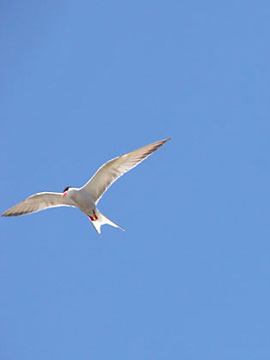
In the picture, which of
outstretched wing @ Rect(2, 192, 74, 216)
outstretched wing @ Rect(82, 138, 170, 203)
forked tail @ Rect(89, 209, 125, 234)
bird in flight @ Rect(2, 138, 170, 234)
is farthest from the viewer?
outstretched wing @ Rect(2, 192, 74, 216)

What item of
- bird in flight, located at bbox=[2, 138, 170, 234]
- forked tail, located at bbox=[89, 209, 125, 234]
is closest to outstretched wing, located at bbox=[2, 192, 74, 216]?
bird in flight, located at bbox=[2, 138, 170, 234]

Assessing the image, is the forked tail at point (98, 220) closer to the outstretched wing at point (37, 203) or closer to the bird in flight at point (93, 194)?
the bird in flight at point (93, 194)

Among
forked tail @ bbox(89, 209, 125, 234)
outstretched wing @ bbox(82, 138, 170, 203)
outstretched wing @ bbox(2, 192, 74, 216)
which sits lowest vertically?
forked tail @ bbox(89, 209, 125, 234)

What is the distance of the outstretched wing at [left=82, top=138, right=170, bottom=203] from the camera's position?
51.8ft

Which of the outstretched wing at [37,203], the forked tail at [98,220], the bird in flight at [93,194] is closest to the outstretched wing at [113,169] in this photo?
the bird in flight at [93,194]

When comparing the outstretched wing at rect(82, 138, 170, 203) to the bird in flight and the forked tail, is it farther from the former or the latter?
the forked tail

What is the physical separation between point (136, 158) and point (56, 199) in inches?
96.2

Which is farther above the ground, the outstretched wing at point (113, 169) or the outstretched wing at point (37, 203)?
the outstretched wing at point (37, 203)

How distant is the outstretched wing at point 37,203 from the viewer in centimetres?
1731

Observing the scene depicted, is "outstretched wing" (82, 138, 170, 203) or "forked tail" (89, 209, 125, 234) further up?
"outstretched wing" (82, 138, 170, 203)

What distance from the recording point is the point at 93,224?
1702 centimetres

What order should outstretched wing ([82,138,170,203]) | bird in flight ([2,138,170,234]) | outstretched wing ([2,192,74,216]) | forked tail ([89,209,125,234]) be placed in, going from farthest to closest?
outstretched wing ([2,192,74,216]), forked tail ([89,209,125,234]), bird in flight ([2,138,170,234]), outstretched wing ([82,138,170,203])

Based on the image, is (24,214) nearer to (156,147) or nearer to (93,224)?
(93,224)

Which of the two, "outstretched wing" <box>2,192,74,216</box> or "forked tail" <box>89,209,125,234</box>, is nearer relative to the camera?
"forked tail" <box>89,209,125,234</box>
